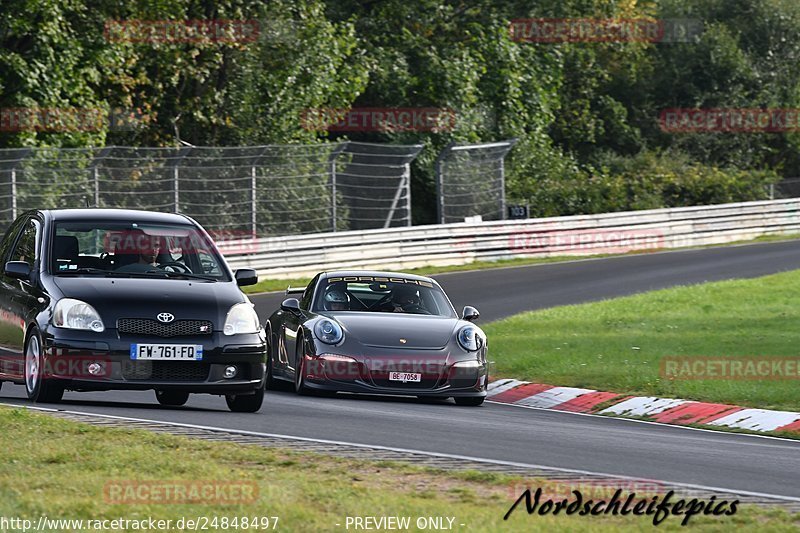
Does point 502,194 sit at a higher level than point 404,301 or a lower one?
lower

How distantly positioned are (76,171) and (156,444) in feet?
60.4

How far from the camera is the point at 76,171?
2705 centimetres

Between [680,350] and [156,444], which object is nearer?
[156,444]

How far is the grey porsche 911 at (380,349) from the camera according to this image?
14094 millimetres

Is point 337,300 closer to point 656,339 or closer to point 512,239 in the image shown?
point 656,339

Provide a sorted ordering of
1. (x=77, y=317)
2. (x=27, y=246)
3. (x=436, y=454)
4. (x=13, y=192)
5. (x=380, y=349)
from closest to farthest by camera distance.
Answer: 1. (x=436, y=454)
2. (x=77, y=317)
3. (x=27, y=246)
4. (x=380, y=349)
5. (x=13, y=192)

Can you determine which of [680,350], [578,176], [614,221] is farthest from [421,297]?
[578,176]

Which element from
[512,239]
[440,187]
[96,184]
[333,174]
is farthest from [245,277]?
[512,239]

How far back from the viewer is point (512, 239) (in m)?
34.1

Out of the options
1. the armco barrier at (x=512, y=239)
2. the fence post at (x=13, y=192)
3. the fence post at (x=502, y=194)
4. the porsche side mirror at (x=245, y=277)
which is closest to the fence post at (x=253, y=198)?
the armco barrier at (x=512, y=239)

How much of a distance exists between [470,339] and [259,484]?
6.81 meters

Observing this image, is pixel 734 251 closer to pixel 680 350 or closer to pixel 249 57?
pixel 249 57

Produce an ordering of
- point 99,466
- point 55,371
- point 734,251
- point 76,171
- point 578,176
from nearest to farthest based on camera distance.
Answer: point 99,466 → point 55,371 → point 76,171 → point 734,251 → point 578,176

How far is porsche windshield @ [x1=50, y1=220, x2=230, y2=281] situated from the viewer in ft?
39.8
